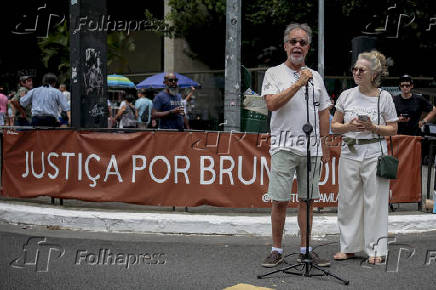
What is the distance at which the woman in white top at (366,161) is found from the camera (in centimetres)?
567

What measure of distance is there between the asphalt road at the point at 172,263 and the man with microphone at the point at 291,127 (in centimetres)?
44

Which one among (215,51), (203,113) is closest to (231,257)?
(203,113)

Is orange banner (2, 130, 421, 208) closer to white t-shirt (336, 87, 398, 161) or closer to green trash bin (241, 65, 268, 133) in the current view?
white t-shirt (336, 87, 398, 161)

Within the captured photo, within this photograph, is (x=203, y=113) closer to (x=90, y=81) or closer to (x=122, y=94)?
(x=122, y=94)

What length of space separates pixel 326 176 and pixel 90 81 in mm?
3891

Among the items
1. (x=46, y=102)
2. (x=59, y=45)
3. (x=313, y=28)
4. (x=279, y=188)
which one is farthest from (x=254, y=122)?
(x=59, y=45)

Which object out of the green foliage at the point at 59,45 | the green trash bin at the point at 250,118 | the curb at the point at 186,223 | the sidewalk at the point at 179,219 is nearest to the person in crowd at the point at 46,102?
the sidewalk at the point at 179,219

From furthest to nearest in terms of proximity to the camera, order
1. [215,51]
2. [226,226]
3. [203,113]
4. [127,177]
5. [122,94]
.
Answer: [215,51] → [122,94] → [203,113] → [127,177] → [226,226]

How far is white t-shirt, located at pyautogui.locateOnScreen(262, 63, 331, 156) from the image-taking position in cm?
539

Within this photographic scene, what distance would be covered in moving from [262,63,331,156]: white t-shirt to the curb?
1940mm

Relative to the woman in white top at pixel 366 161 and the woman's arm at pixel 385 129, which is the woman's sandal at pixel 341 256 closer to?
the woman in white top at pixel 366 161

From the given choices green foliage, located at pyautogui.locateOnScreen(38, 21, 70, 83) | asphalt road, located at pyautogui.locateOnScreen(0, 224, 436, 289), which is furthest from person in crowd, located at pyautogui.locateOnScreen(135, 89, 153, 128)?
asphalt road, located at pyautogui.locateOnScreen(0, 224, 436, 289)

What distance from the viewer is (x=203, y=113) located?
2028 centimetres

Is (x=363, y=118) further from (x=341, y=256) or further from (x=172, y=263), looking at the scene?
(x=172, y=263)
